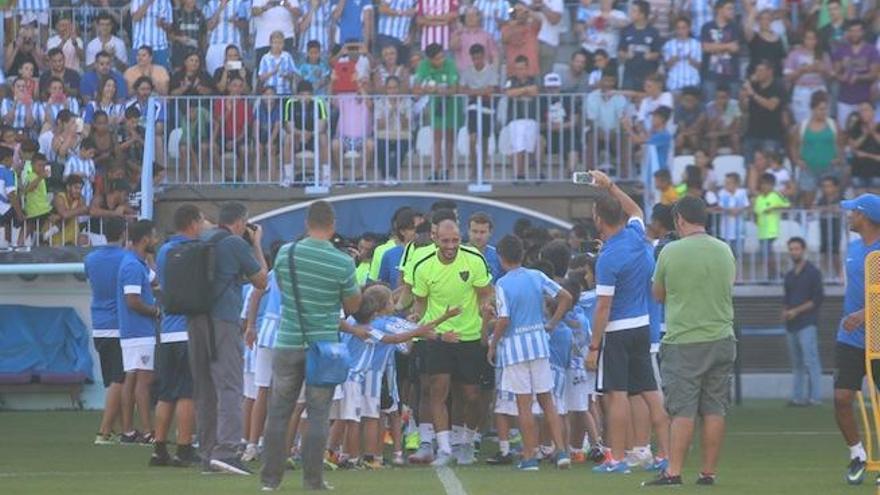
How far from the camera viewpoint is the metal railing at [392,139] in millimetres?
26391

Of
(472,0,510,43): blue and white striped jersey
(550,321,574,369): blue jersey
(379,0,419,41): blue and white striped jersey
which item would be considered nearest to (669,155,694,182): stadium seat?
(472,0,510,43): blue and white striped jersey

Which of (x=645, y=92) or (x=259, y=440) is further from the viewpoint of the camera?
(x=645, y=92)

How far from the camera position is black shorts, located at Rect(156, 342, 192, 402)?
666 inches

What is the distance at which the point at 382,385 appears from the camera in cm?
1755

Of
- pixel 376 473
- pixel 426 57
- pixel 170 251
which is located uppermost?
pixel 426 57

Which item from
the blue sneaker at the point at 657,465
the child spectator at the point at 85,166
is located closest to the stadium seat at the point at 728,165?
the child spectator at the point at 85,166

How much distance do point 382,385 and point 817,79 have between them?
1214 cm

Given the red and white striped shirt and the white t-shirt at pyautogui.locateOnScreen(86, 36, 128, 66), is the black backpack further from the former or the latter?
the white t-shirt at pyautogui.locateOnScreen(86, 36, 128, 66)

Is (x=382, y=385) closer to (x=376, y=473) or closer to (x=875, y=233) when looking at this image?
(x=376, y=473)

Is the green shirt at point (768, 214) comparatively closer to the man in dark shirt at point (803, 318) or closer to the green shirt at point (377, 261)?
the man in dark shirt at point (803, 318)

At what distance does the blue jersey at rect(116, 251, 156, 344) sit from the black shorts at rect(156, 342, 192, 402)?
1.94 metres

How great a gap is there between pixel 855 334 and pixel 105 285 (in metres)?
Answer: 7.70

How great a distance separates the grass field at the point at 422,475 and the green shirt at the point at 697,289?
1.06m

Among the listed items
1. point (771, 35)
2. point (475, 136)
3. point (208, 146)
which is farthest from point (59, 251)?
point (771, 35)
